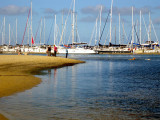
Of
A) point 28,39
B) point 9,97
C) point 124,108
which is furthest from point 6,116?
point 28,39

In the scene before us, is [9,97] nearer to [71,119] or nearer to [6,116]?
[6,116]

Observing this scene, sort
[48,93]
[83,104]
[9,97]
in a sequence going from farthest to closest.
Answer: [48,93]
[9,97]
[83,104]

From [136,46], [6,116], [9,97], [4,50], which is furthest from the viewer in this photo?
[4,50]

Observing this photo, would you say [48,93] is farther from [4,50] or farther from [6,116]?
[4,50]

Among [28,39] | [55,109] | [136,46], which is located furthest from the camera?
[136,46]

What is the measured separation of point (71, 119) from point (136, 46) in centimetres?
10326

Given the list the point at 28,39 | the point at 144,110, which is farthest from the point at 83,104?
the point at 28,39

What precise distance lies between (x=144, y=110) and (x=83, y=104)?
2.18m

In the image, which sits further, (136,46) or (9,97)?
(136,46)

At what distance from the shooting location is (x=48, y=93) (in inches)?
480

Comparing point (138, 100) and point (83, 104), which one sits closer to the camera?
point (83, 104)

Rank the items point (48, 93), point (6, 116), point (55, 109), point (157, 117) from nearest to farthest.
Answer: point (6, 116) → point (157, 117) → point (55, 109) → point (48, 93)

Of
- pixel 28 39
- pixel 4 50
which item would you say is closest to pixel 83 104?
pixel 28 39

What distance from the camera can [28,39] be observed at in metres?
90.1
